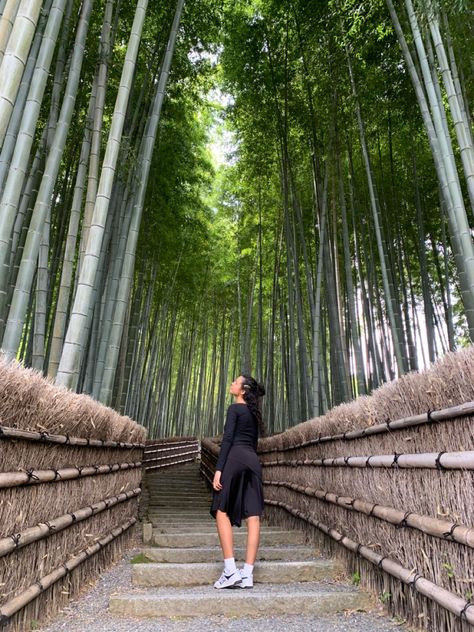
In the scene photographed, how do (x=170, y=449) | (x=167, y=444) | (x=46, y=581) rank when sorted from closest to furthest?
(x=46, y=581) < (x=167, y=444) < (x=170, y=449)

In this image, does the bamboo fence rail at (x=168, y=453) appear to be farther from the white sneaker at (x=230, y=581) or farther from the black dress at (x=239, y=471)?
the white sneaker at (x=230, y=581)

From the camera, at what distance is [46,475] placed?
171 cm

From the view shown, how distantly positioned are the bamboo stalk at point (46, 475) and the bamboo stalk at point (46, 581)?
33 cm

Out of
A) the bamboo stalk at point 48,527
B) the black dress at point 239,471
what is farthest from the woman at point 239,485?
the bamboo stalk at point 48,527

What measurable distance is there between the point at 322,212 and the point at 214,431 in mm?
8602

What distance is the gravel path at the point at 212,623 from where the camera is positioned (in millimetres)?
1698

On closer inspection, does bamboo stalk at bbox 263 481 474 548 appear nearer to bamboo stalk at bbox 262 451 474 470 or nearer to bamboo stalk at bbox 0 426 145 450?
bamboo stalk at bbox 262 451 474 470

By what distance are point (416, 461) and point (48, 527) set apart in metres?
1.30

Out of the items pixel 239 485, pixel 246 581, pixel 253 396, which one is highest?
pixel 253 396

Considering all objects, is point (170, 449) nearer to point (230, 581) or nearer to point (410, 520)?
point (230, 581)

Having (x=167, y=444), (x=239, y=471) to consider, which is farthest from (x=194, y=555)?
(x=167, y=444)

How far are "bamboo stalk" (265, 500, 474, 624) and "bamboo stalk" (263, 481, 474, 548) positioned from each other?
14 cm

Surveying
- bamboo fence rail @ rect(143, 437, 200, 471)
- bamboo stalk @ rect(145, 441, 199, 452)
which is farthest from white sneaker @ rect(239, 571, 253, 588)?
bamboo stalk @ rect(145, 441, 199, 452)

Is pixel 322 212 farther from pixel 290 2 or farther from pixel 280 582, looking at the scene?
pixel 280 582
